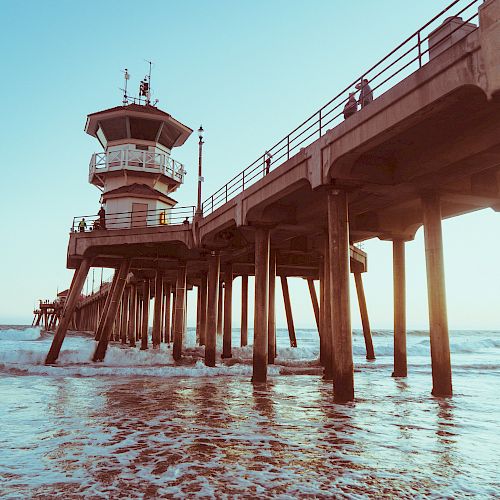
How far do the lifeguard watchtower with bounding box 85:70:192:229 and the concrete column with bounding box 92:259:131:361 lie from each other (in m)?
2.56

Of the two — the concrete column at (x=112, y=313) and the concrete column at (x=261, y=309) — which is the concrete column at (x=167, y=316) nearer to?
the concrete column at (x=112, y=313)

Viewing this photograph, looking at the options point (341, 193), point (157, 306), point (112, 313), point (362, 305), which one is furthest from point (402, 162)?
point (157, 306)

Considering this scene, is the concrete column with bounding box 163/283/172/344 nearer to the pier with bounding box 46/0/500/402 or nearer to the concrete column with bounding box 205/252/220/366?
the pier with bounding box 46/0/500/402

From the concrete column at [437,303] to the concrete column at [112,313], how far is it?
18017mm

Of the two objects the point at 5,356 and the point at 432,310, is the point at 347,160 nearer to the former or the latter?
the point at 432,310

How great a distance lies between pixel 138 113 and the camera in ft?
94.9

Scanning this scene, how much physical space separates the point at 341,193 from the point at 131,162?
19.0 meters

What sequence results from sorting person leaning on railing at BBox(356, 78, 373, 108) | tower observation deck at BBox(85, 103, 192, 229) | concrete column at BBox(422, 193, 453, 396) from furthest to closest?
tower observation deck at BBox(85, 103, 192, 229)
concrete column at BBox(422, 193, 453, 396)
person leaning on railing at BBox(356, 78, 373, 108)

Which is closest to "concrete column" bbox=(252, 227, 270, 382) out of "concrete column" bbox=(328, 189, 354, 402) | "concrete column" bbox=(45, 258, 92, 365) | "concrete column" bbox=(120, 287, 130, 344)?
"concrete column" bbox=(328, 189, 354, 402)

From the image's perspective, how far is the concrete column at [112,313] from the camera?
27.2 metres

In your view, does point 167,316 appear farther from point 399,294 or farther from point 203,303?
point 399,294

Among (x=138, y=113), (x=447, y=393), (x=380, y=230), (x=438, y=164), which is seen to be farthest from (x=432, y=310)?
(x=138, y=113)

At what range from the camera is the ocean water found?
238 inches

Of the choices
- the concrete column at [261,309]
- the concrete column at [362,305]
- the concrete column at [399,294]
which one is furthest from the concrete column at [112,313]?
the concrete column at [399,294]
